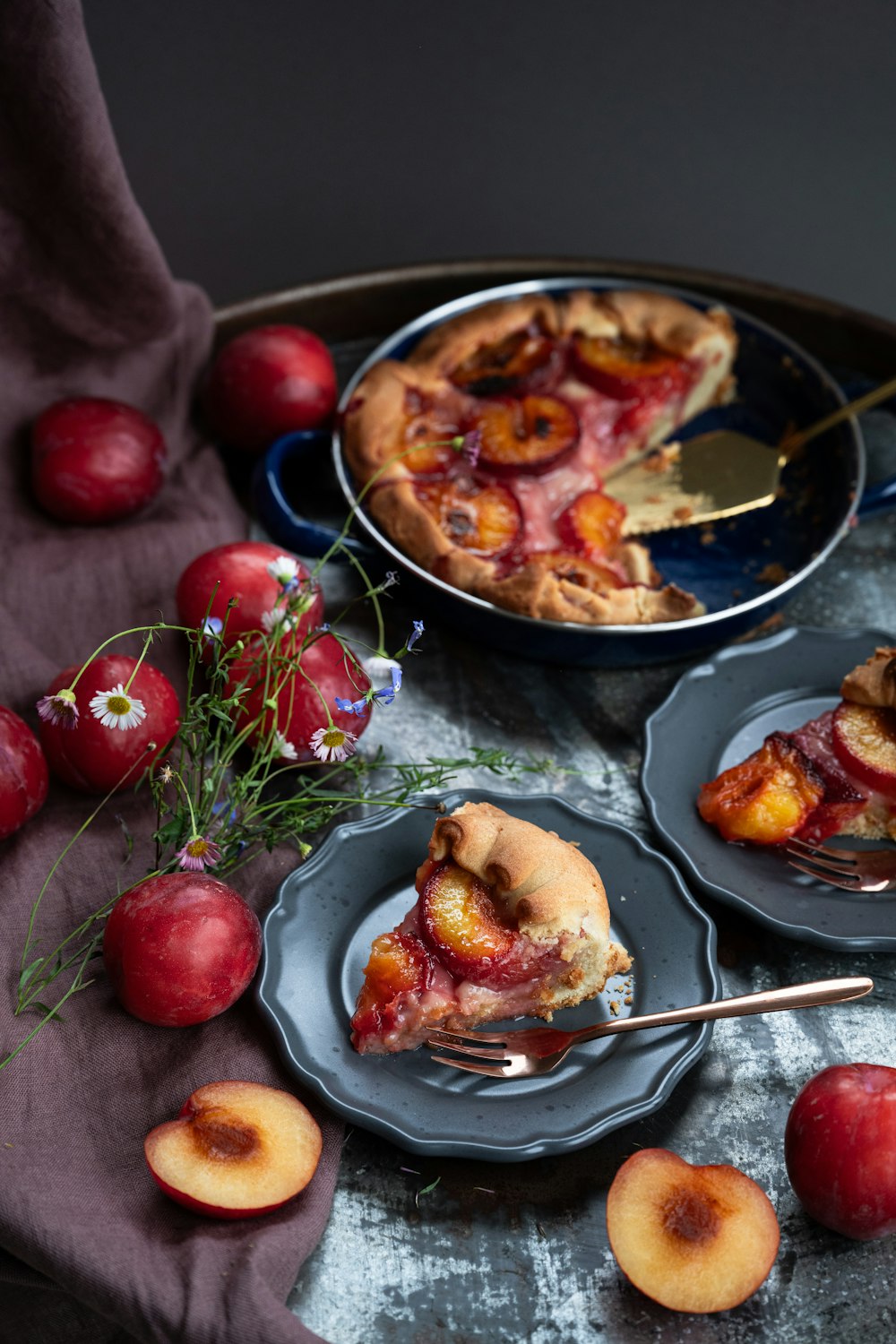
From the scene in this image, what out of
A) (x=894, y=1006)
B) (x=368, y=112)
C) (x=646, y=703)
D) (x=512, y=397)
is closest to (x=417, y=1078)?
(x=894, y=1006)

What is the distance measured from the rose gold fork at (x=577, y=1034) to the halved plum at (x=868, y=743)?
0.40 metres

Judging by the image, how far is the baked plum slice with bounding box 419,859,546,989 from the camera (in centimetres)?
185

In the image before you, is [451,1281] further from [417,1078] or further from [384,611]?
[384,611]

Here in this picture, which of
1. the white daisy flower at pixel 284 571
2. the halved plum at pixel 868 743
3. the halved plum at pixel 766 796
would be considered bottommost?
the halved plum at pixel 766 796

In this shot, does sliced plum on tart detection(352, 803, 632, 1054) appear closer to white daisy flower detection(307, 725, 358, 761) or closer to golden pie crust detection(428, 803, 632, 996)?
golden pie crust detection(428, 803, 632, 996)

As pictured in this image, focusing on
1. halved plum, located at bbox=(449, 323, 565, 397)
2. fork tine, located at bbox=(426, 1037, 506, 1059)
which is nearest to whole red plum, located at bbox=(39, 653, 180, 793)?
fork tine, located at bbox=(426, 1037, 506, 1059)

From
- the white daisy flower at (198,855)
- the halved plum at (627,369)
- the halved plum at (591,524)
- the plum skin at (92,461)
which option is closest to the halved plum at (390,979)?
the white daisy flower at (198,855)

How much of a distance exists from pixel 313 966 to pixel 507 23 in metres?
2.75

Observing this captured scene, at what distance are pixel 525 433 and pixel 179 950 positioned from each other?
59.5 inches

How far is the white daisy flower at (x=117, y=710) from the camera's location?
186 cm

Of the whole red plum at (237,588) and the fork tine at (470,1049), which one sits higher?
the whole red plum at (237,588)

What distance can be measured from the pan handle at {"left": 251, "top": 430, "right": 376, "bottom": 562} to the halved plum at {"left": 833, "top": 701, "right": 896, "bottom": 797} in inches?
37.9

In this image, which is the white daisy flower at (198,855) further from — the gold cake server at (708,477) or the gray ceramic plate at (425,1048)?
the gold cake server at (708,477)

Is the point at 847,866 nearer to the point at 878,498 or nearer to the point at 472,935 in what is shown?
the point at 472,935
